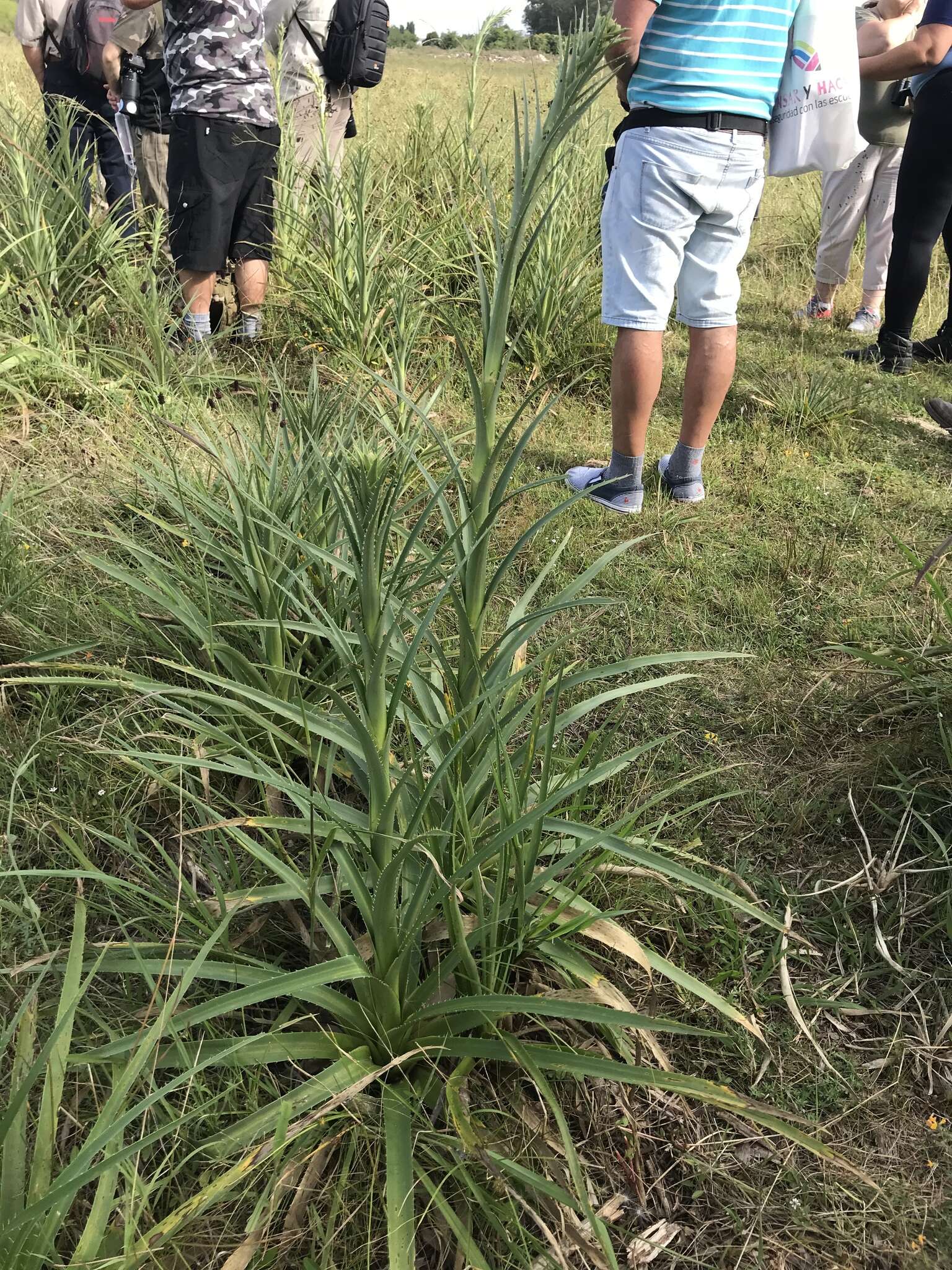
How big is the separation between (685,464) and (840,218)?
2.54 m

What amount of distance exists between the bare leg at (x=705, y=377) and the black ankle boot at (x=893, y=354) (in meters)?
1.64

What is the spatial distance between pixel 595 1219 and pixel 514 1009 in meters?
0.23

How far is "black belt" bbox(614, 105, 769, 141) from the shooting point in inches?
95.4

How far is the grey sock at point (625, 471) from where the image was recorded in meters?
2.78

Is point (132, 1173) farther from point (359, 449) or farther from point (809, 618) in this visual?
point (809, 618)

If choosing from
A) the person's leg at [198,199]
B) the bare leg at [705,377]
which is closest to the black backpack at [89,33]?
the person's leg at [198,199]

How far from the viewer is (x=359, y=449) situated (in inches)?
82.6

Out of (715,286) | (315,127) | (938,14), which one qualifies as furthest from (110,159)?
(938,14)

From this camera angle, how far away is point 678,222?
2.53 meters

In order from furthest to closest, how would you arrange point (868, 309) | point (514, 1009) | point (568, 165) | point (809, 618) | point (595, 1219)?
point (868, 309)
point (568, 165)
point (809, 618)
point (514, 1009)
point (595, 1219)

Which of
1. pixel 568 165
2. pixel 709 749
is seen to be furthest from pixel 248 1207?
pixel 568 165

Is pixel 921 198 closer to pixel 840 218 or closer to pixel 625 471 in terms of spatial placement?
pixel 840 218

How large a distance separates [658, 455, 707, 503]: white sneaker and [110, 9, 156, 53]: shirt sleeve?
3101 mm

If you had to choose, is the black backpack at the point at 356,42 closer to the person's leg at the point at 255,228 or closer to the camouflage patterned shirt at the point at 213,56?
the person's leg at the point at 255,228
